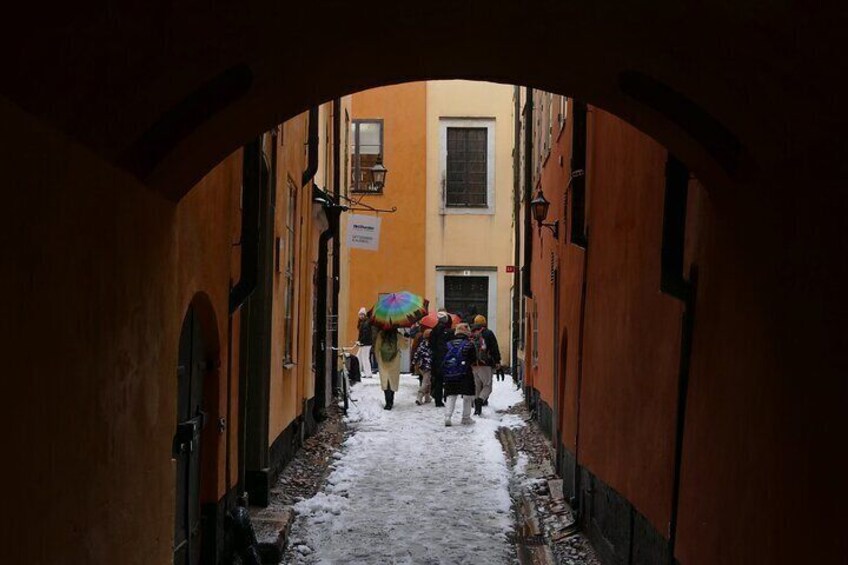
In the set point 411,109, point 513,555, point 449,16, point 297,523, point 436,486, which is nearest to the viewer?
point 449,16

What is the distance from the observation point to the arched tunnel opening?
3281 mm

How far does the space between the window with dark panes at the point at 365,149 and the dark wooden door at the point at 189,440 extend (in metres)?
21.3

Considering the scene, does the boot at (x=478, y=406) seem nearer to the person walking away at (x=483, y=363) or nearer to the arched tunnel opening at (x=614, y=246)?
the person walking away at (x=483, y=363)

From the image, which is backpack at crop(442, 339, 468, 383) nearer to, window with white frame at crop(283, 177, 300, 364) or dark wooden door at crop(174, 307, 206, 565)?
window with white frame at crop(283, 177, 300, 364)

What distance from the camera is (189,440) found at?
20.5ft

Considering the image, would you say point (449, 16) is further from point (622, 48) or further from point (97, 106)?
point (97, 106)

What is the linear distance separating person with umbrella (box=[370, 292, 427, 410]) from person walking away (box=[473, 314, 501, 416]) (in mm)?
1579

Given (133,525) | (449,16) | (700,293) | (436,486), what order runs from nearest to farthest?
(449,16) → (133,525) → (700,293) → (436,486)

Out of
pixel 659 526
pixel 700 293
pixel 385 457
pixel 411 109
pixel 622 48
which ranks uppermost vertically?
pixel 411 109

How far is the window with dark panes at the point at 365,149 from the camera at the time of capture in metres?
28.3

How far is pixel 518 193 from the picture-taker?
22094 mm

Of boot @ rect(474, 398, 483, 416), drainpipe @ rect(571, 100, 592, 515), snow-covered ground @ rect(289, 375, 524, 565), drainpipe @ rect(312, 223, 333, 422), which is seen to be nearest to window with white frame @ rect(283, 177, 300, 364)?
snow-covered ground @ rect(289, 375, 524, 565)

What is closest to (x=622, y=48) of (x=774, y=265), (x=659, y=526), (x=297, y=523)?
(x=774, y=265)

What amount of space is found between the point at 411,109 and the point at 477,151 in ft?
6.89
